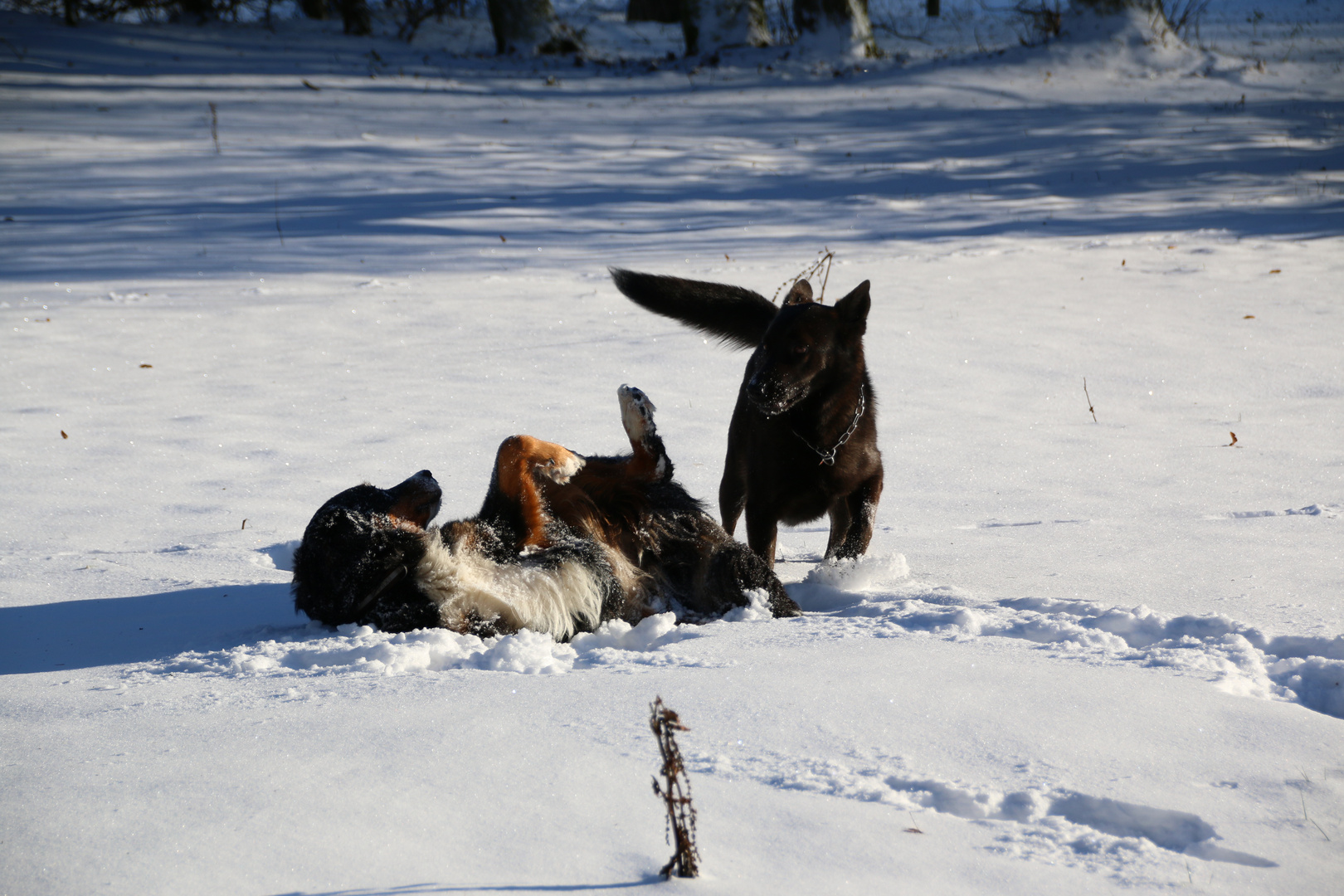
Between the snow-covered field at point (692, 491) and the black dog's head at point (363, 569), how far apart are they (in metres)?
0.13

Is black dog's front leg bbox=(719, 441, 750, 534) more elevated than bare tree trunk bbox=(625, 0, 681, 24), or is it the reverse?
bare tree trunk bbox=(625, 0, 681, 24)

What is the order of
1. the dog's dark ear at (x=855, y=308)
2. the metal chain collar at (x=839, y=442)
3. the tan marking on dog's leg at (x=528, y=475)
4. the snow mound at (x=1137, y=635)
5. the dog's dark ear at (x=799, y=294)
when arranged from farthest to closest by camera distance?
the dog's dark ear at (x=799, y=294) → the dog's dark ear at (x=855, y=308) → the metal chain collar at (x=839, y=442) → the tan marking on dog's leg at (x=528, y=475) → the snow mound at (x=1137, y=635)

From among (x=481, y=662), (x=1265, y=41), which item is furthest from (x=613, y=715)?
(x=1265, y=41)

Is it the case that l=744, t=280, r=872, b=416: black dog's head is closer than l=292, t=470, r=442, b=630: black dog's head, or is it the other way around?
l=292, t=470, r=442, b=630: black dog's head

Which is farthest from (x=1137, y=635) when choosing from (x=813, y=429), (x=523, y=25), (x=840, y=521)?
(x=523, y=25)

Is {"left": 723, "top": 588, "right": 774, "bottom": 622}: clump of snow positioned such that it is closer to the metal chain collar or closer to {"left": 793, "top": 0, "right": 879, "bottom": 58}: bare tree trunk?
the metal chain collar

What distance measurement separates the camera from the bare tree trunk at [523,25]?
834 inches

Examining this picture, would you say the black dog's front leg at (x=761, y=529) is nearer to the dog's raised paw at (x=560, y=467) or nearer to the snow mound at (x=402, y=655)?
the dog's raised paw at (x=560, y=467)

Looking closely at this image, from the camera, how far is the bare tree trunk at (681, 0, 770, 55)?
20.2m

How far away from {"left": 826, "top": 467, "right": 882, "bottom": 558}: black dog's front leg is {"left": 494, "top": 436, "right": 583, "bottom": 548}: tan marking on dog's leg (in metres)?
1.18

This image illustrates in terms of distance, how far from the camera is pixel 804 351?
4000 mm

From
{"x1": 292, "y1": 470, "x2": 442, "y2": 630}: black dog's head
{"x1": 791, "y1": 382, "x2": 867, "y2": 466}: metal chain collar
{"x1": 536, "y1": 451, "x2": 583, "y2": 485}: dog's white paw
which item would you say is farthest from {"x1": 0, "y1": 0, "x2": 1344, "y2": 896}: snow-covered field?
{"x1": 536, "y1": 451, "x2": 583, "y2": 485}: dog's white paw

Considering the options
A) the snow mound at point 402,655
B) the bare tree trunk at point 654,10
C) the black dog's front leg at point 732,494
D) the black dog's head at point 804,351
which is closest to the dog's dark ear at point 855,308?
the black dog's head at point 804,351

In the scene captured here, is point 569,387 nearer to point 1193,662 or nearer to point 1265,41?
point 1193,662
